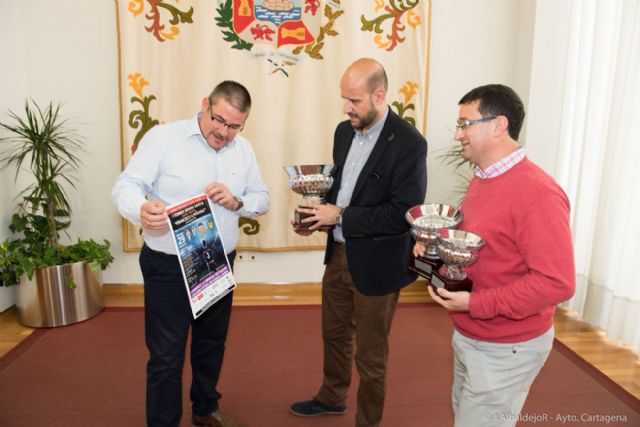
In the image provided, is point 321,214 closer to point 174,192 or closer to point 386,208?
point 386,208

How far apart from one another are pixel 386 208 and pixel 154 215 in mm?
960

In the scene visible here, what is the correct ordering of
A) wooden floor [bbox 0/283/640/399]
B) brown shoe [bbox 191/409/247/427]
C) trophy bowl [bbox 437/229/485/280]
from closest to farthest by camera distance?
trophy bowl [bbox 437/229/485/280] → brown shoe [bbox 191/409/247/427] → wooden floor [bbox 0/283/640/399]

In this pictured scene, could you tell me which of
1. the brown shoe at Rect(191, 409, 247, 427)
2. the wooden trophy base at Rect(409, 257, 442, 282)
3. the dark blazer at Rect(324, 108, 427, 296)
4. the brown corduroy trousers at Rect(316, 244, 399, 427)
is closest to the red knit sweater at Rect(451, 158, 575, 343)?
the wooden trophy base at Rect(409, 257, 442, 282)

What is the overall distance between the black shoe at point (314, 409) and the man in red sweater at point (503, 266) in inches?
45.0

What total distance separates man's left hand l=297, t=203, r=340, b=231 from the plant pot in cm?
234

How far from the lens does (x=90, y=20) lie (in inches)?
156

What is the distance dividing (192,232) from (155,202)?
19cm

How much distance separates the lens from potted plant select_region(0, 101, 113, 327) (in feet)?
11.8

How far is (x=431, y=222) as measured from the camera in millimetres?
1820

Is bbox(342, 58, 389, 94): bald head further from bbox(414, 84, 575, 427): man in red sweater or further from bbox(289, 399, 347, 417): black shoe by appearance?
bbox(289, 399, 347, 417): black shoe

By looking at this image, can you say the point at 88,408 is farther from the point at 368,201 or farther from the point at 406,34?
the point at 406,34

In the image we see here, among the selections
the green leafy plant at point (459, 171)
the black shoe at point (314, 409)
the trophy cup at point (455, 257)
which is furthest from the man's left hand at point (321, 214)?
the green leafy plant at point (459, 171)

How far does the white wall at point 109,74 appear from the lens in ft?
12.8

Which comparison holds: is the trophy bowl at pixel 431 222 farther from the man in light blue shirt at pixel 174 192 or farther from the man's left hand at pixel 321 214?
the man in light blue shirt at pixel 174 192
